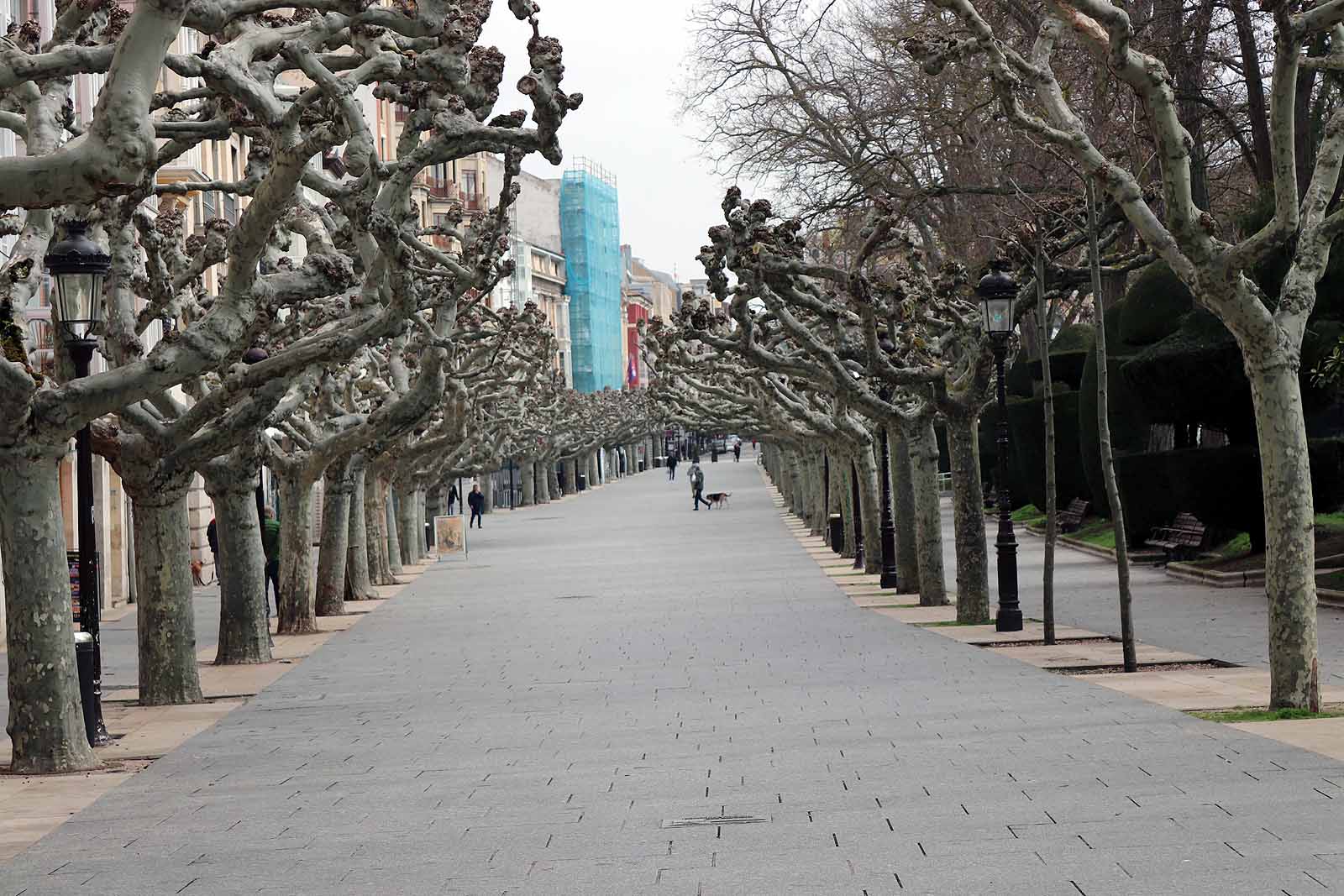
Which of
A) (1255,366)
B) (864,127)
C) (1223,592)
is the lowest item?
(1223,592)

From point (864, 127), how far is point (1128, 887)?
19.3m

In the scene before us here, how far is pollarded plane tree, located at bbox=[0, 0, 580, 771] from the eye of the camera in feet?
26.4

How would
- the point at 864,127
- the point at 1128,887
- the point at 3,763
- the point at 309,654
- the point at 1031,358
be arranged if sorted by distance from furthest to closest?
1. the point at 1031,358
2. the point at 864,127
3. the point at 309,654
4. the point at 3,763
5. the point at 1128,887

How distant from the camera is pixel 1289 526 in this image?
39.9 ft

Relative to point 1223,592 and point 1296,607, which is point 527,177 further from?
point 1296,607

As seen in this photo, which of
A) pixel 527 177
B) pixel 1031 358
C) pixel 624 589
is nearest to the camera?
pixel 624 589

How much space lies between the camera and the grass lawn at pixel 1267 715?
12164 mm

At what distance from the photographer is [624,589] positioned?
3309 centimetres

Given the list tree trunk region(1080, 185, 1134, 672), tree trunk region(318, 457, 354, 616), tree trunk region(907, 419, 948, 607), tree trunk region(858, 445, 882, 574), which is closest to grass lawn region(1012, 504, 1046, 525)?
tree trunk region(858, 445, 882, 574)

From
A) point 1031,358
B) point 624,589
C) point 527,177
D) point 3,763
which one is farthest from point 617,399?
point 3,763

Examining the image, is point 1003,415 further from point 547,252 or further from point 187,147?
point 547,252

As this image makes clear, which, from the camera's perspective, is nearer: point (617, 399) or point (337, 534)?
point (337, 534)

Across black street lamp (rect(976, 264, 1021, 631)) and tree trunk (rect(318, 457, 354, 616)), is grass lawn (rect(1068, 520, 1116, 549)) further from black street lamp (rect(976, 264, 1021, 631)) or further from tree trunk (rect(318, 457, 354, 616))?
tree trunk (rect(318, 457, 354, 616))

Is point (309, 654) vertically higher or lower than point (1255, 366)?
lower
